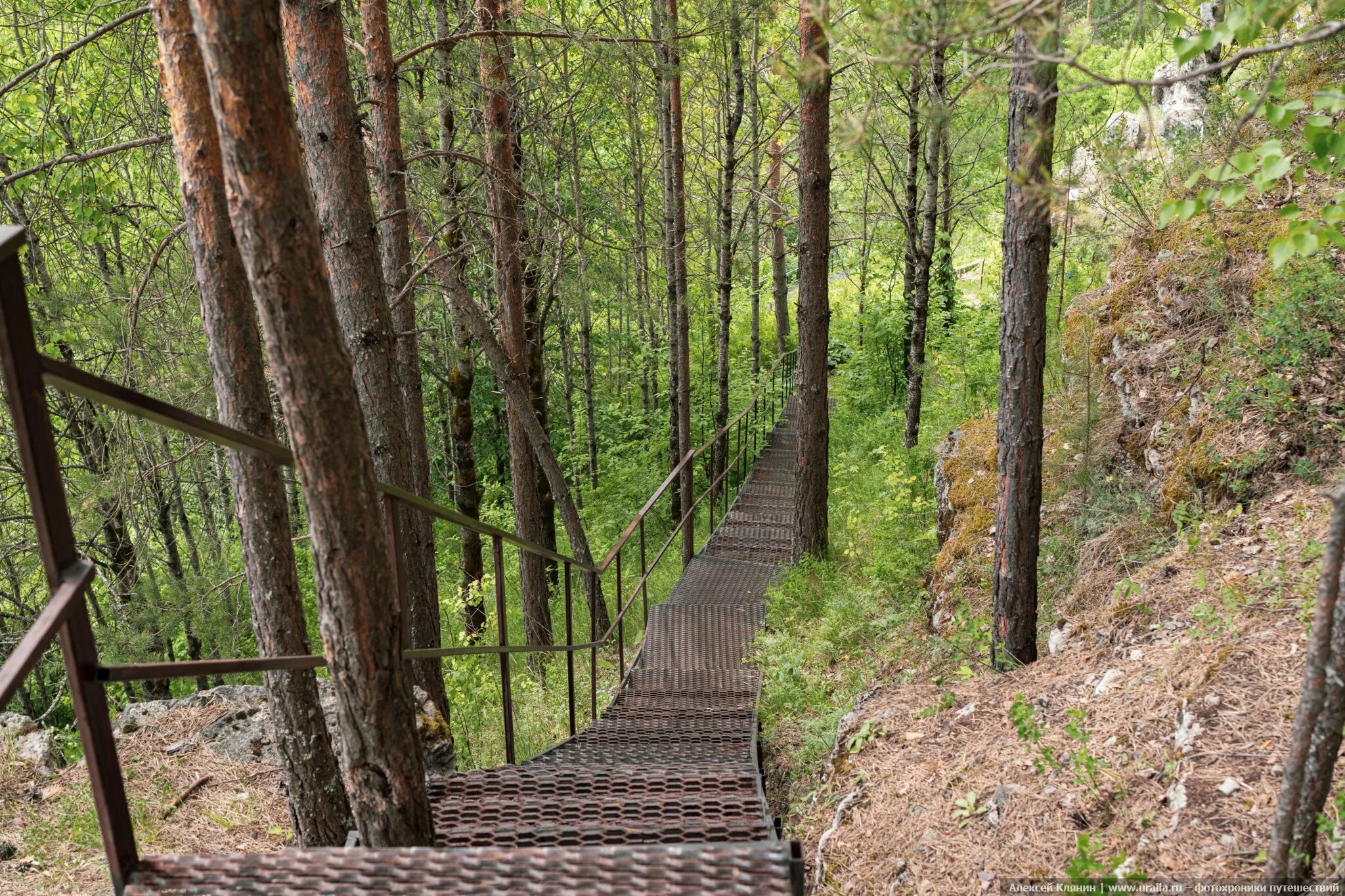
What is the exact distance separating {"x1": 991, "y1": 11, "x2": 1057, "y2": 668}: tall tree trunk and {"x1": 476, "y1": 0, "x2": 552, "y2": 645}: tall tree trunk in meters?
3.66

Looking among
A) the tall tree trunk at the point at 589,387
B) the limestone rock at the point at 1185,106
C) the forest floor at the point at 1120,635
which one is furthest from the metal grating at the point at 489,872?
the tall tree trunk at the point at 589,387

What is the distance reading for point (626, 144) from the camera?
13648mm

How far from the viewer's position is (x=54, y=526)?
176 cm

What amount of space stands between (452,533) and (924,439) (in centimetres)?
893

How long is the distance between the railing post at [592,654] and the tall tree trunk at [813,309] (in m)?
2.40

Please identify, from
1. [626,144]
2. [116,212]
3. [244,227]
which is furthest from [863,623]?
[626,144]

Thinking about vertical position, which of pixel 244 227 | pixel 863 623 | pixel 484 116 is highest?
pixel 484 116

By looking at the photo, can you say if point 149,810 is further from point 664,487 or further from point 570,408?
point 570,408

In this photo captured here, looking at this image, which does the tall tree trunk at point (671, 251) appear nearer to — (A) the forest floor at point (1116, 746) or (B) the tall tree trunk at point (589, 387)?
(B) the tall tree trunk at point (589, 387)

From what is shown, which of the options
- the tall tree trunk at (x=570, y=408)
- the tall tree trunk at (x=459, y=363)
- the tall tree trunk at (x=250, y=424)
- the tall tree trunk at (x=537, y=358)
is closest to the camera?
the tall tree trunk at (x=250, y=424)

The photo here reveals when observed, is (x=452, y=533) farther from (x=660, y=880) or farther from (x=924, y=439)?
(x=660, y=880)

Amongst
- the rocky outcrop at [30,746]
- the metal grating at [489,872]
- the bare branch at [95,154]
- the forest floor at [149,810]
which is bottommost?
the rocky outcrop at [30,746]

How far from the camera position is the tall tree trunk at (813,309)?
793cm

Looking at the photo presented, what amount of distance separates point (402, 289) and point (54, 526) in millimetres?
4762
